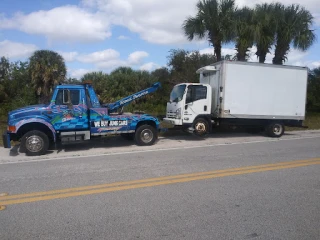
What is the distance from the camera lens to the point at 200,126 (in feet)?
42.9

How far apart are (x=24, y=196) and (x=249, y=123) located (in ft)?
34.8

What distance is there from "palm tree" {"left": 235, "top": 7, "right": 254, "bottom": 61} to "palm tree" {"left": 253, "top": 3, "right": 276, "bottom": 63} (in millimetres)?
312

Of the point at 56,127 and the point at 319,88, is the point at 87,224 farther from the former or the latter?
the point at 319,88

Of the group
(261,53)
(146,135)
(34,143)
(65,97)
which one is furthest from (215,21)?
(34,143)

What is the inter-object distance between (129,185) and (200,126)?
714 cm

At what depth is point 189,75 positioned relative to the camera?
2477 cm

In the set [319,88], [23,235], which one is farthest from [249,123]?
[319,88]

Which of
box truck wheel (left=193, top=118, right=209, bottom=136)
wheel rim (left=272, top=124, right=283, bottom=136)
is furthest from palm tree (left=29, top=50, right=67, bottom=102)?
wheel rim (left=272, top=124, right=283, bottom=136)

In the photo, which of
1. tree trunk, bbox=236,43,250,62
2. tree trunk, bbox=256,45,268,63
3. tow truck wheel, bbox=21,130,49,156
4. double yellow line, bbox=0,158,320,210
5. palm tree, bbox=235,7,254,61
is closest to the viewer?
double yellow line, bbox=0,158,320,210

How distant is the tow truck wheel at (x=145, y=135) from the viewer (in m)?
11.9

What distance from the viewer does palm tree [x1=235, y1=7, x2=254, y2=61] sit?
19.8 m

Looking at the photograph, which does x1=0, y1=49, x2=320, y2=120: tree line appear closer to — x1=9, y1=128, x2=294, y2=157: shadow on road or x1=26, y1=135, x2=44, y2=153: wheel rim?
x1=9, y1=128, x2=294, y2=157: shadow on road

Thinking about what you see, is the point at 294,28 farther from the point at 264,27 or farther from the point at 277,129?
the point at 277,129

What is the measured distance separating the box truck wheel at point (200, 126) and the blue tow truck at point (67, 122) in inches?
89.6
